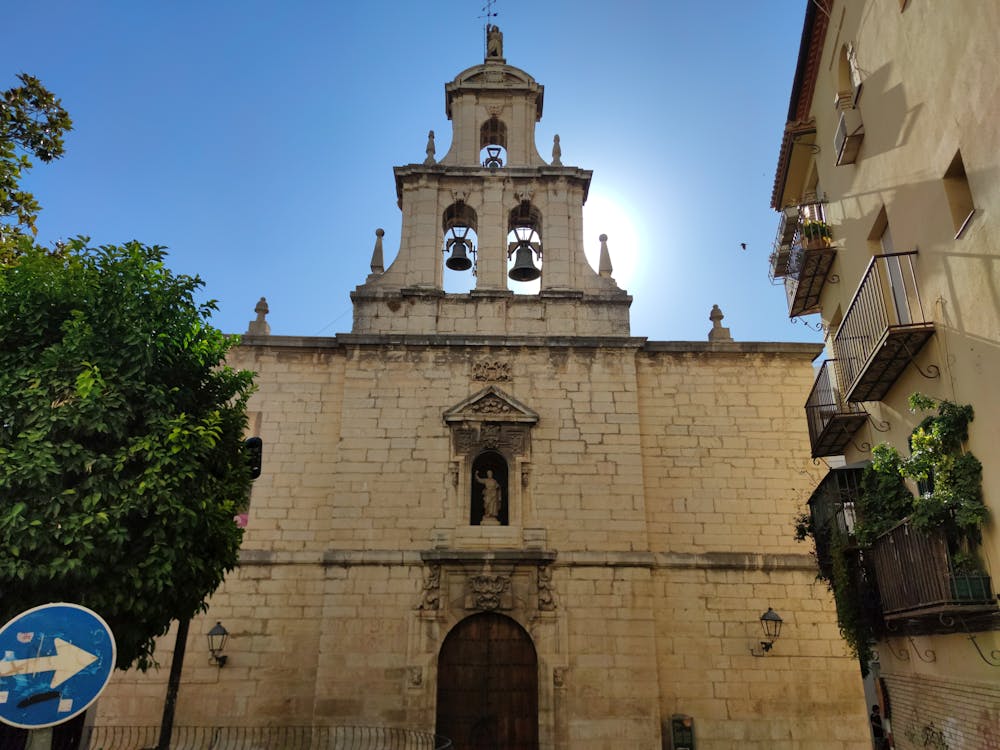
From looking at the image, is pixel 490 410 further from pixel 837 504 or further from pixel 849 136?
pixel 849 136

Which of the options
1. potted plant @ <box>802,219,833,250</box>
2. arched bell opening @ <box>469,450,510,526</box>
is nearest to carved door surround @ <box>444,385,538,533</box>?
arched bell opening @ <box>469,450,510,526</box>

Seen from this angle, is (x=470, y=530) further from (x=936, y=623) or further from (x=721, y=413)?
(x=936, y=623)

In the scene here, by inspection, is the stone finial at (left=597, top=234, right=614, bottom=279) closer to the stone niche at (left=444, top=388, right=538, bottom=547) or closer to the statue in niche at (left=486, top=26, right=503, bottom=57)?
the stone niche at (left=444, top=388, right=538, bottom=547)

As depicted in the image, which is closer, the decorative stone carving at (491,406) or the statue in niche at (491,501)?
the statue in niche at (491,501)

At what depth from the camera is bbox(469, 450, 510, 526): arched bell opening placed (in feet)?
49.2

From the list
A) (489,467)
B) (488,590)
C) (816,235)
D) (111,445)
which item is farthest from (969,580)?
(489,467)

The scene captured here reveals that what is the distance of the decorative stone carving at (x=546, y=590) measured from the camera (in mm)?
14141

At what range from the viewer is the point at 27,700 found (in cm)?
425

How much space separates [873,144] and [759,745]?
10007mm

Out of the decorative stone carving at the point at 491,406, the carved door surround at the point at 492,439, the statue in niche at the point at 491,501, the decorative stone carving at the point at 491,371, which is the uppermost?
the decorative stone carving at the point at 491,371

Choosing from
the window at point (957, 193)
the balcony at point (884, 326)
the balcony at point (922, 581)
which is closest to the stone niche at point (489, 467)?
the balcony at point (884, 326)

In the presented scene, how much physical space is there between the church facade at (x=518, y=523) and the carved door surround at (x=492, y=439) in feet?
0.14

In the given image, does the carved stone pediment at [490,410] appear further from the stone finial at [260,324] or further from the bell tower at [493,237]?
the stone finial at [260,324]

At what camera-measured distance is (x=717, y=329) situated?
57.0 feet
